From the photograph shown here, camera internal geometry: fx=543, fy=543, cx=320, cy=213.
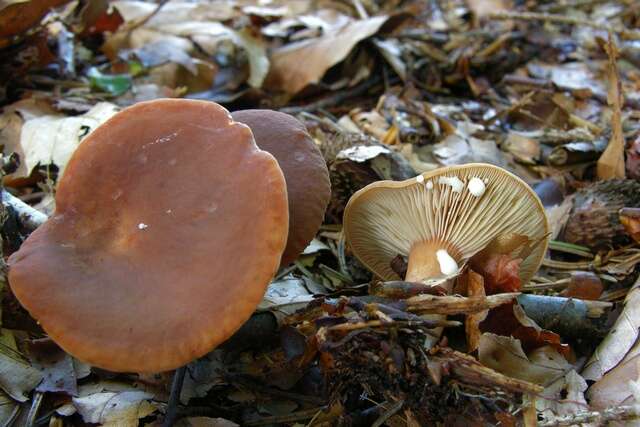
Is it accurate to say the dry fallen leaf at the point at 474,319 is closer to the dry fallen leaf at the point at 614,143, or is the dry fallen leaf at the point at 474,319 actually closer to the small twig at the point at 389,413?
the small twig at the point at 389,413

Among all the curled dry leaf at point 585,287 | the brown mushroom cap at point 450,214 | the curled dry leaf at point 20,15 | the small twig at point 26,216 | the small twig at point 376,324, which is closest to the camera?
the small twig at point 376,324

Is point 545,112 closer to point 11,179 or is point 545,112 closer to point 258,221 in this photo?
point 258,221

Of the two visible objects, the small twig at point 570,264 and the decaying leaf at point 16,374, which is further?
the small twig at point 570,264

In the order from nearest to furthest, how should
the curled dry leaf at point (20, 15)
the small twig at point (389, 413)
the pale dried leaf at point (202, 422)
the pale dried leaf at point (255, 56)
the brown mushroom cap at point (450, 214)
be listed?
the small twig at point (389, 413) < the pale dried leaf at point (202, 422) < the brown mushroom cap at point (450, 214) < the curled dry leaf at point (20, 15) < the pale dried leaf at point (255, 56)

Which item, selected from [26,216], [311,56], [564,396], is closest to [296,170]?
[26,216]

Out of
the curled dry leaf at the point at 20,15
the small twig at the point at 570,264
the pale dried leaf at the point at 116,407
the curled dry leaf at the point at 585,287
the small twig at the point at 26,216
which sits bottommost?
the small twig at the point at 570,264

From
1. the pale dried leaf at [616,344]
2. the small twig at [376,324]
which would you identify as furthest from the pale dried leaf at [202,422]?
the pale dried leaf at [616,344]

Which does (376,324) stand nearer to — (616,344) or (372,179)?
(616,344)

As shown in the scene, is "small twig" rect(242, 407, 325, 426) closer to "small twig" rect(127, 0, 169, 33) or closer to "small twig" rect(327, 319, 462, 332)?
"small twig" rect(327, 319, 462, 332)

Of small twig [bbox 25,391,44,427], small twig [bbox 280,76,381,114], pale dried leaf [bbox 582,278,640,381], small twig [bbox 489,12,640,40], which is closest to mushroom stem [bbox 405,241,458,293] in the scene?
pale dried leaf [bbox 582,278,640,381]
